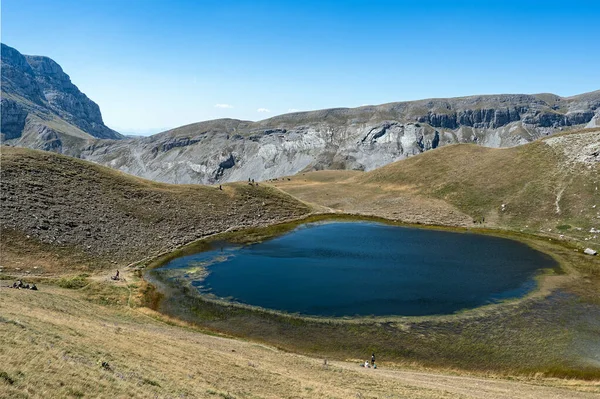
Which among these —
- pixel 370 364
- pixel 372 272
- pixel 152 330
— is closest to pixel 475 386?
pixel 370 364

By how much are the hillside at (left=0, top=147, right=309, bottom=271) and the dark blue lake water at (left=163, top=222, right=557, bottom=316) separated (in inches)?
433

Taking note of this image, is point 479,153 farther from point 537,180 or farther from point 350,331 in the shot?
point 350,331

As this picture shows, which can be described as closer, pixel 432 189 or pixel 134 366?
pixel 134 366

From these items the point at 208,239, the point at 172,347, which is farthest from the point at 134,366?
the point at 208,239

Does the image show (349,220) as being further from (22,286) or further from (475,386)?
(22,286)

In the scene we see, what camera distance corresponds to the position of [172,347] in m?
29.4

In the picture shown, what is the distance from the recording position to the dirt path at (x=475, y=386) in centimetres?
2737

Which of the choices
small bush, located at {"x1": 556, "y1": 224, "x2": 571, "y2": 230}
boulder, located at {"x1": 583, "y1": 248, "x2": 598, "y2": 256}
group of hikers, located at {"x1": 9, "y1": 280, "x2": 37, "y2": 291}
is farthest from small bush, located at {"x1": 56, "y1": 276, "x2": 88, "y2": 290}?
small bush, located at {"x1": 556, "y1": 224, "x2": 571, "y2": 230}

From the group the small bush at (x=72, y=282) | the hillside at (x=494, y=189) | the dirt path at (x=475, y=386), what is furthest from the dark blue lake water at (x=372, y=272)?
the hillside at (x=494, y=189)

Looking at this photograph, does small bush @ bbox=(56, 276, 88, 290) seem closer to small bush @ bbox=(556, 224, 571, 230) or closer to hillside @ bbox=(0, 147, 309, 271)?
hillside @ bbox=(0, 147, 309, 271)

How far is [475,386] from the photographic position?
29516 millimetres

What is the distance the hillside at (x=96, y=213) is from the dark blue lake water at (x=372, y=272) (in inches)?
433

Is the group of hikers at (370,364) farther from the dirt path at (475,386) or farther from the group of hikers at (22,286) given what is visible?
the group of hikers at (22,286)

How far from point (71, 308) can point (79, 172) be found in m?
51.7
